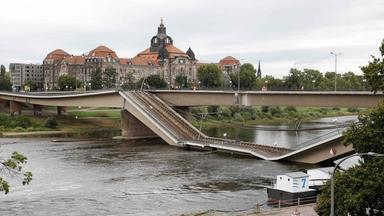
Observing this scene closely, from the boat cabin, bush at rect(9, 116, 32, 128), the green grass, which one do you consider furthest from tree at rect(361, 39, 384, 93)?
the green grass

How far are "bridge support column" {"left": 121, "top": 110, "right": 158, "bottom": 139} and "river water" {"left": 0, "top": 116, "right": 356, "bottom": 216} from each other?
14832mm

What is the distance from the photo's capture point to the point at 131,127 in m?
102

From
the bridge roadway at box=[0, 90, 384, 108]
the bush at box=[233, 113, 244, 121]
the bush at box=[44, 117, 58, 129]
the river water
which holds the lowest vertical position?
the river water

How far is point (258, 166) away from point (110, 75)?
13616cm

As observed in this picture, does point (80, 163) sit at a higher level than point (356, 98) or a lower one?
lower

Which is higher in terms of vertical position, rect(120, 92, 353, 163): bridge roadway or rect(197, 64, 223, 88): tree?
rect(197, 64, 223, 88): tree

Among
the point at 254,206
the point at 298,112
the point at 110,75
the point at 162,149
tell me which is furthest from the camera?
the point at 110,75

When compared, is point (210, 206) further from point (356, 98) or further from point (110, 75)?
A: point (110, 75)

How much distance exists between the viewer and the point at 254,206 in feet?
141

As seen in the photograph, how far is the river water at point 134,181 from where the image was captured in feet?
143

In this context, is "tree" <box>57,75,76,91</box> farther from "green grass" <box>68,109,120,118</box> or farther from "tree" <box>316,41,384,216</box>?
"tree" <box>316,41,384,216</box>

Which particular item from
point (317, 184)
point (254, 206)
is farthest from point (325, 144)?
point (254, 206)

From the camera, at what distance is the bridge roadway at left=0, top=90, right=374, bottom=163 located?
65.6 m

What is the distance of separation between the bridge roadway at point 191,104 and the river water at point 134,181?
246cm
